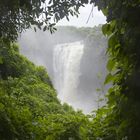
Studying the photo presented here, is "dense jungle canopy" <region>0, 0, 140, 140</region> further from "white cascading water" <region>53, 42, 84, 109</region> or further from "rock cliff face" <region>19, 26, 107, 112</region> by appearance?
"white cascading water" <region>53, 42, 84, 109</region>

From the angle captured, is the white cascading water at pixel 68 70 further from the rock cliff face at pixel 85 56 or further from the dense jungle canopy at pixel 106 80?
the dense jungle canopy at pixel 106 80

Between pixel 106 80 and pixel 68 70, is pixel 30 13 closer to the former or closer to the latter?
pixel 106 80

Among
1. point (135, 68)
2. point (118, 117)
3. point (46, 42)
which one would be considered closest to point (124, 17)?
point (135, 68)

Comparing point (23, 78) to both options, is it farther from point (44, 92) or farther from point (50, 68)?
point (50, 68)

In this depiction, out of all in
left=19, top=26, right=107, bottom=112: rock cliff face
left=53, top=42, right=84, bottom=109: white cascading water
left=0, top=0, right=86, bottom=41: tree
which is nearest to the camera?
left=0, top=0, right=86, bottom=41: tree

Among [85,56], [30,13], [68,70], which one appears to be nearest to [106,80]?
[30,13]

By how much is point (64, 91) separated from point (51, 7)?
33.5 metres

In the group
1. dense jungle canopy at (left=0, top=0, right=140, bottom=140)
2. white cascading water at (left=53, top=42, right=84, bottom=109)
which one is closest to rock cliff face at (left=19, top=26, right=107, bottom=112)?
white cascading water at (left=53, top=42, right=84, bottom=109)

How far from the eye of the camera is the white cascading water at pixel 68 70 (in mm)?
37438

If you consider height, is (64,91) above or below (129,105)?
above

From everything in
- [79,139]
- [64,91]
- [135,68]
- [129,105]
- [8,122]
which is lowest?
[129,105]

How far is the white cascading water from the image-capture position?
123 feet

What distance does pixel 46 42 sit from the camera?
142 ft

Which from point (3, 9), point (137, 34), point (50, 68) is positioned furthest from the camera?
point (50, 68)
